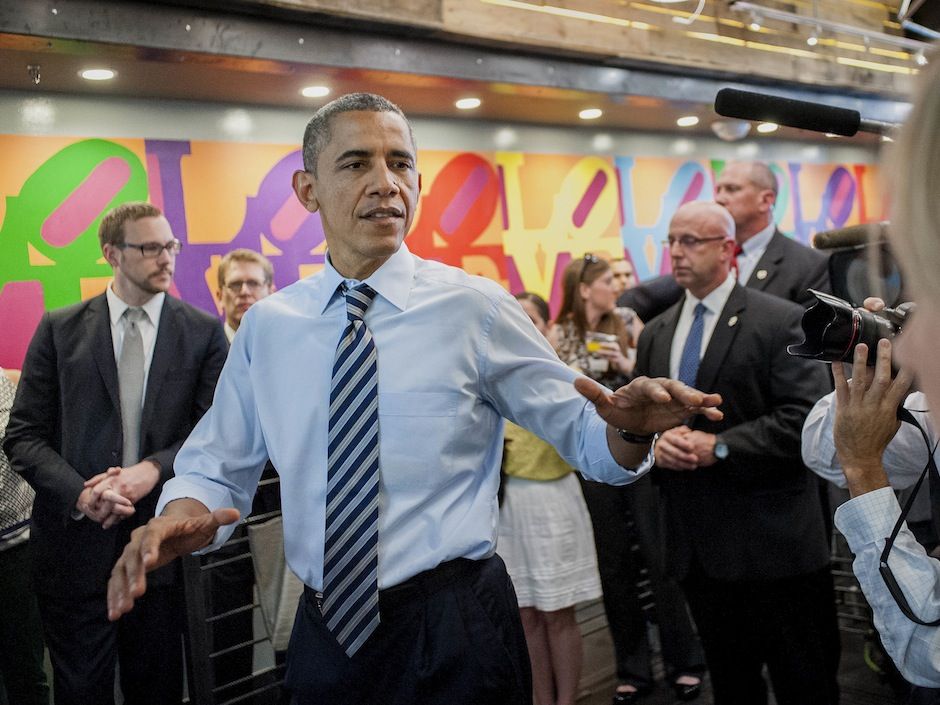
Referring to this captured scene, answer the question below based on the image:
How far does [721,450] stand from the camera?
107 inches

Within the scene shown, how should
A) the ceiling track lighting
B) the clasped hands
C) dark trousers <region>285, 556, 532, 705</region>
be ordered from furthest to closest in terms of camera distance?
the ceiling track lighting < the clasped hands < dark trousers <region>285, 556, 532, 705</region>

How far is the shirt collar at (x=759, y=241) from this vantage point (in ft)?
12.9

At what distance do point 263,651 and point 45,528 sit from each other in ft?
4.61

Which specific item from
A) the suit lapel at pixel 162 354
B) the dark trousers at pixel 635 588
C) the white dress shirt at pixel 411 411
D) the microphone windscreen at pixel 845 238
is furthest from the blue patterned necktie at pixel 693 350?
the suit lapel at pixel 162 354

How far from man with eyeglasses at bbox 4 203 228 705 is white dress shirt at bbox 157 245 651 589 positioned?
1.06 meters

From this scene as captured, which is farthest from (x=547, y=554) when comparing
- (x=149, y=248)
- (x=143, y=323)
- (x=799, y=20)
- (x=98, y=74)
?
(x=799, y=20)

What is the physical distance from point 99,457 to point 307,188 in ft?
4.52

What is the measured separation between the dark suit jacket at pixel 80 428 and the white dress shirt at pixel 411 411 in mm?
1087

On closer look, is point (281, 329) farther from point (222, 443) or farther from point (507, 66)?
point (507, 66)

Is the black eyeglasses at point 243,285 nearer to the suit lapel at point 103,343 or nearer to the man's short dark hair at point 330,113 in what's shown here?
the suit lapel at point 103,343

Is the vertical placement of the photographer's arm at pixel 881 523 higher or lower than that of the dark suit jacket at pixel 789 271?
lower

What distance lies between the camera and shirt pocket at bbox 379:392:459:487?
1.68 metres

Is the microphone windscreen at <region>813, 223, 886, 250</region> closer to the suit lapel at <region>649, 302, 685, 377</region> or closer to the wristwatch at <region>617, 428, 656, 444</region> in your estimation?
the suit lapel at <region>649, 302, 685, 377</region>

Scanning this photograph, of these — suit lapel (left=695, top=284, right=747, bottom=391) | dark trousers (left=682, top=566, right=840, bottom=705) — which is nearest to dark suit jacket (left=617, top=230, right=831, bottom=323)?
suit lapel (left=695, top=284, right=747, bottom=391)
